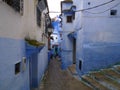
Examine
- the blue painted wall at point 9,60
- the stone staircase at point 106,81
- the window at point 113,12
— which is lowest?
the stone staircase at point 106,81

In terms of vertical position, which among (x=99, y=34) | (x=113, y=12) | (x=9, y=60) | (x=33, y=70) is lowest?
(x=33, y=70)

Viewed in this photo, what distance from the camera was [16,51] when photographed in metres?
6.73

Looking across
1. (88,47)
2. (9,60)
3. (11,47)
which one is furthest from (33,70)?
(9,60)

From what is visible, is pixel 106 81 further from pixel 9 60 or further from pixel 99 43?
pixel 9 60

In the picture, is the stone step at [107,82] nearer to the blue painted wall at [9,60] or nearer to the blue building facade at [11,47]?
the blue building facade at [11,47]

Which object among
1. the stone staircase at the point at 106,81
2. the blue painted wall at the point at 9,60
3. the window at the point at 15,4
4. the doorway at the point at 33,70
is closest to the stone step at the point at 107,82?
the stone staircase at the point at 106,81

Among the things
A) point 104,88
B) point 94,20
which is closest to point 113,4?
point 94,20

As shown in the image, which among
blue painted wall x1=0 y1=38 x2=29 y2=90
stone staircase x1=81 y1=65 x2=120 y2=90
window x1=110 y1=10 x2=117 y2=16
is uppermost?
window x1=110 y1=10 x2=117 y2=16

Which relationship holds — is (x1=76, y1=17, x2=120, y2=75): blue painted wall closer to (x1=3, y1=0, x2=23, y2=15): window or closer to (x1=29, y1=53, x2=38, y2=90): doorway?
(x1=29, y1=53, x2=38, y2=90): doorway

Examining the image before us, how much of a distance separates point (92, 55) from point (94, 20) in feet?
8.11

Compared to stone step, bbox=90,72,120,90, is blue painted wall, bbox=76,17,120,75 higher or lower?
higher

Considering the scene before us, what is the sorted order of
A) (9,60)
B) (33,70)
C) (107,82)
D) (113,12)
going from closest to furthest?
(9,60), (107,82), (33,70), (113,12)

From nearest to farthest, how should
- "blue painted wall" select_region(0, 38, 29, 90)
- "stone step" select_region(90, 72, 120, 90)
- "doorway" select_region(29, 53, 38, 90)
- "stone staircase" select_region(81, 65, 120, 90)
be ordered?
"blue painted wall" select_region(0, 38, 29, 90) < "stone step" select_region(90, 72, 120, 90) < "stone staircase" select_region(81, 65, 120, 90) < "doorway" select_region(29, 53, 38, 90)

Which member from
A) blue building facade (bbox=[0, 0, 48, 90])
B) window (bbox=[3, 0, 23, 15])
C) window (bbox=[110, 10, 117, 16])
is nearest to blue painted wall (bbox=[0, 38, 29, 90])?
blue building facade (bbox=[0, 0, 48, 90])
